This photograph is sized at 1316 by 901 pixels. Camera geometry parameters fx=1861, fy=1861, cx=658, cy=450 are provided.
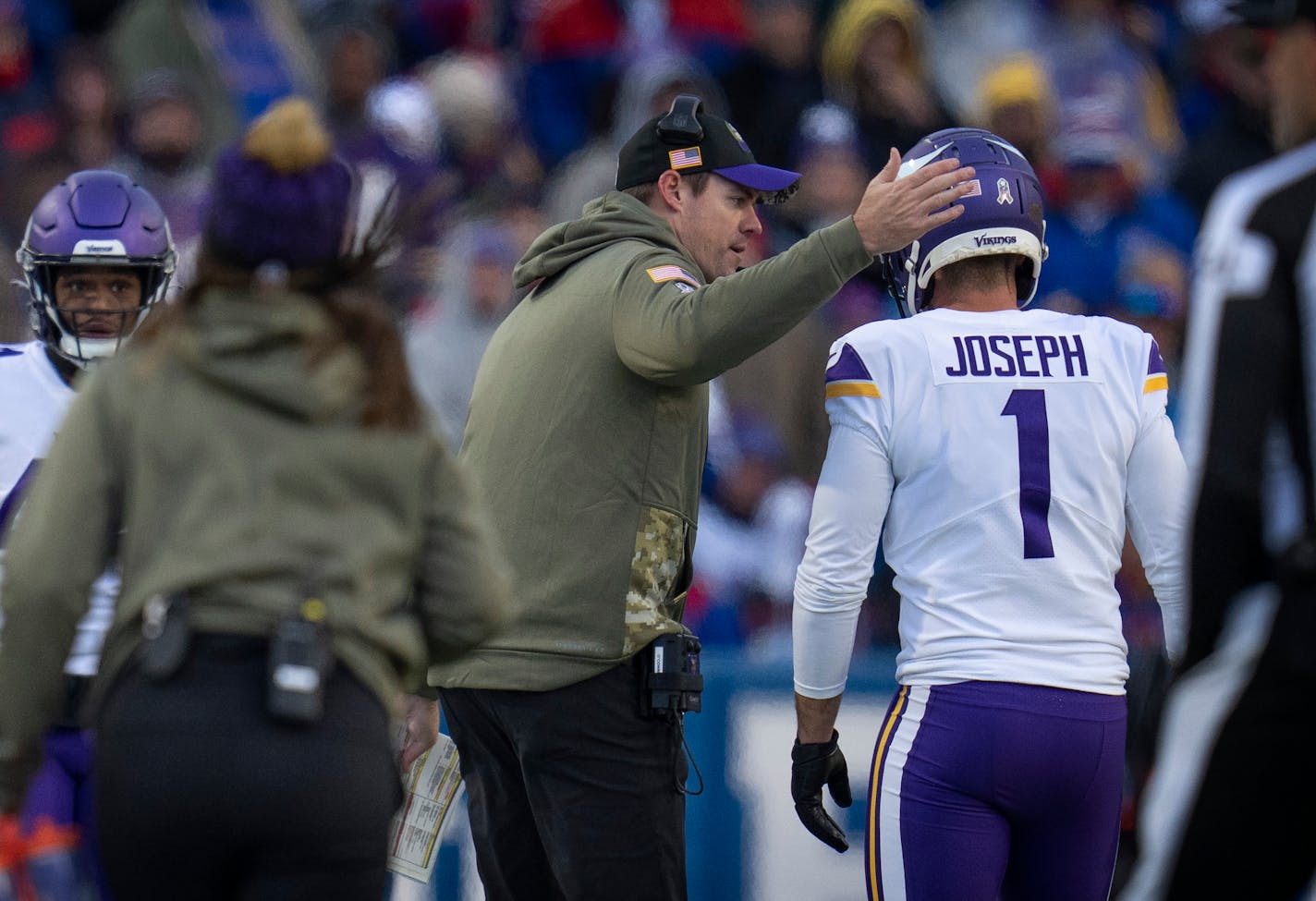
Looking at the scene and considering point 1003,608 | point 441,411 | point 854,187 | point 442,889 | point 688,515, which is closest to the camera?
point 1003,608

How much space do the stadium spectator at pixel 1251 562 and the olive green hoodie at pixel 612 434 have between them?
1369mm

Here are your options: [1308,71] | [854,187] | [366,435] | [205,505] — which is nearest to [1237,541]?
[1308,71]

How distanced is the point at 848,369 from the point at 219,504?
5.09 ft

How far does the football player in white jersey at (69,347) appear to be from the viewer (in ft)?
13.1

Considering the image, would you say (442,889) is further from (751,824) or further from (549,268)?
(549,268)

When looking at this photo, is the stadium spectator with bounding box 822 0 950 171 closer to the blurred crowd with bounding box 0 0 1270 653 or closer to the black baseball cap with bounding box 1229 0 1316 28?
the blurred crowd with bounding box 0 0 1270 653

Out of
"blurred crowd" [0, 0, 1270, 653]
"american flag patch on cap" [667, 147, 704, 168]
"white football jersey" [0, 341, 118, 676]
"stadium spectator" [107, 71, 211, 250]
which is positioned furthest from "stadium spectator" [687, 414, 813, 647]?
"white football jersey" [0, 341, 118, 676]

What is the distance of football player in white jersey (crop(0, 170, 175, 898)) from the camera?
157 inches

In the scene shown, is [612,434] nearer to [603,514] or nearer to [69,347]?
[603,514]

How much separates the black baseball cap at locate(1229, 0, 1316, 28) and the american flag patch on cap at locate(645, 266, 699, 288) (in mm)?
1621

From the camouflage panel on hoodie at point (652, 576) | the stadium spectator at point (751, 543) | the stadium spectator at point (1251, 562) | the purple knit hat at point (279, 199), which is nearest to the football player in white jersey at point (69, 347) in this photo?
the purple knit hat at point (279, 199)

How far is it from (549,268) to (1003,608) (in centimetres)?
147

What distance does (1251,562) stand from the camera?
2.87 metres

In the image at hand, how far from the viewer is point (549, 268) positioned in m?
4.67
